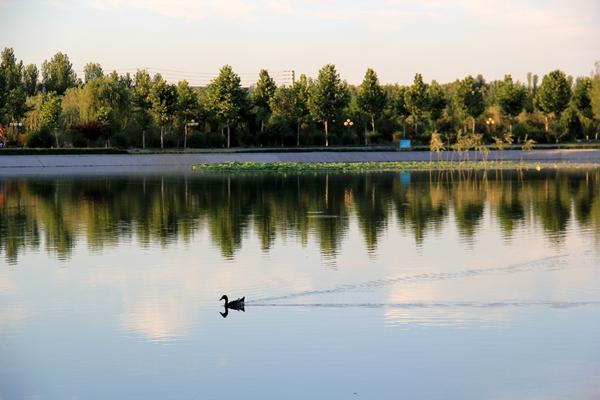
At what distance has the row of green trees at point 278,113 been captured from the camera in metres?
86.1

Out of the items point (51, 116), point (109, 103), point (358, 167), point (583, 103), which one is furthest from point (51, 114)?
point (583, 103)

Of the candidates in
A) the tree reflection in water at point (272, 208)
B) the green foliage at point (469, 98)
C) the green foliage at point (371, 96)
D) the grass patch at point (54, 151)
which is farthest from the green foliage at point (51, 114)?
the green foliage at point (469, 98)

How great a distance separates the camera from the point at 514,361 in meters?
13.0

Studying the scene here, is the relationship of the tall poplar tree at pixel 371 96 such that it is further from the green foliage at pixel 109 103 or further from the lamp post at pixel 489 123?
the green foliage at pixel 109 103

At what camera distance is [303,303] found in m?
17.0

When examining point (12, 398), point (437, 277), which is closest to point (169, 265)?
point (437, 277)

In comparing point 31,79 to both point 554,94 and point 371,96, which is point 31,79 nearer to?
point 371,96

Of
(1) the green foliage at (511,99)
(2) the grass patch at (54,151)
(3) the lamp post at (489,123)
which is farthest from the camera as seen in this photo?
(3) the lamp post at (489,123)

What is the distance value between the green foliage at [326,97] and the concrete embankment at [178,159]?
9376 millimetres

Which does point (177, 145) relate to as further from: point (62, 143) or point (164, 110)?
point (62, 143)

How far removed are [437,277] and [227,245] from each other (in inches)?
275

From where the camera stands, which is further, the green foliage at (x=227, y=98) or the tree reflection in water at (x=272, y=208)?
the green foliage at (x=227, y=98)

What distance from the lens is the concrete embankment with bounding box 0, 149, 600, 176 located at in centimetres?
7138

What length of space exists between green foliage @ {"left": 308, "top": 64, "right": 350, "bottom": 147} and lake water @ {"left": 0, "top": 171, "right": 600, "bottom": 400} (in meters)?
55.5
